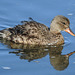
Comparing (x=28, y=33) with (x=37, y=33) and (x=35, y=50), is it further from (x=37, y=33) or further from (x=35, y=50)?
(x=35, y=50)

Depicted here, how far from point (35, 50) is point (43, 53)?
37 cm

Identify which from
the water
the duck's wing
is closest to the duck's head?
the duck's wing

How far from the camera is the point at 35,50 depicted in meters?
11.2

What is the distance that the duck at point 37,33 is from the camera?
11609 millimetres

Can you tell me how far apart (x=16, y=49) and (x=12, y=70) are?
1.93 metres

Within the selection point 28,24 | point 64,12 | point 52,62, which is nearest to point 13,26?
point 28,24

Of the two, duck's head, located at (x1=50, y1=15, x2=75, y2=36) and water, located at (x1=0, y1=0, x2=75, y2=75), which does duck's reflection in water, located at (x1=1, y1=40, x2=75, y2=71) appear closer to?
water, located at (x1=0, y1=0, x2=75, y2=75)

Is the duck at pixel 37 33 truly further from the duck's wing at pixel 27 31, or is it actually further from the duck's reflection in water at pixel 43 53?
the duck's reflection in water at pixel 43 53

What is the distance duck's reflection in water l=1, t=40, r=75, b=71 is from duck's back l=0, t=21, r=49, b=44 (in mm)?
218

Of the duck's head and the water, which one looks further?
the duck's head

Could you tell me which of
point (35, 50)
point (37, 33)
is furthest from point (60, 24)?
point (35, 50)

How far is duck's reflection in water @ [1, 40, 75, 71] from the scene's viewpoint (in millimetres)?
10178

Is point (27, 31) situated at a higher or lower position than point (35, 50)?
higher

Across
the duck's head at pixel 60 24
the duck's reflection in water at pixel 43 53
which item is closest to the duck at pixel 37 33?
the duck's head at pixel 60 24
